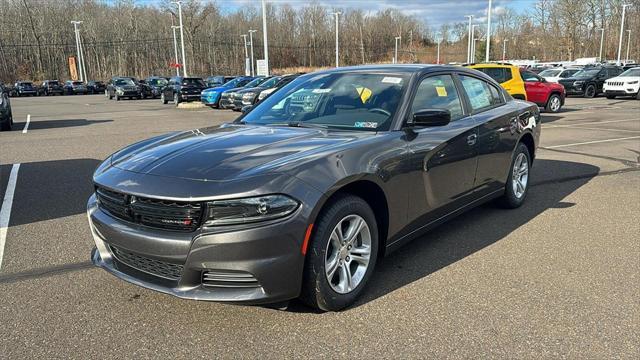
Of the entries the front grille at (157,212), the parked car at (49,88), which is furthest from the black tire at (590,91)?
the parked car at (49,88)

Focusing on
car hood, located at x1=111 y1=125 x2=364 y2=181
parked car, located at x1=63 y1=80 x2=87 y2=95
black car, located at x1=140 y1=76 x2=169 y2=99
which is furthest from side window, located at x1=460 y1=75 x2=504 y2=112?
parked car, located at x1=63 y1=80 x2=87 y2=95

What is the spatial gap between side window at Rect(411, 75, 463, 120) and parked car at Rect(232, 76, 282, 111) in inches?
694

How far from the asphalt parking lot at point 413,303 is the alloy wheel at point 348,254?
0.19 m

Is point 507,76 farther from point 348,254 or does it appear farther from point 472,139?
point 348,254

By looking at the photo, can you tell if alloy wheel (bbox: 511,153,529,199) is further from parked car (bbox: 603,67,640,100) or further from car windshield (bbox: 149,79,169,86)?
car windshield (bbox: 149,79,169,86)

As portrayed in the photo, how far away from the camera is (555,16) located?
8062cm

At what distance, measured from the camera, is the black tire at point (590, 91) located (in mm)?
28469

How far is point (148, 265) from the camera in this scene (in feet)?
9.85

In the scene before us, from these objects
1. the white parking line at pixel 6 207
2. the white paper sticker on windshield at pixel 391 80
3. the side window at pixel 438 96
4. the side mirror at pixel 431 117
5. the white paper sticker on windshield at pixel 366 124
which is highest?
the white paper sticker on windshield at pixel 391 80

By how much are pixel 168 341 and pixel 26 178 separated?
6303 mm

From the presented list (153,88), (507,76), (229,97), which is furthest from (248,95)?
(153,88)

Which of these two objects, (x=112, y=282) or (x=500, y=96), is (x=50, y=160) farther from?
(x=500, y=96)

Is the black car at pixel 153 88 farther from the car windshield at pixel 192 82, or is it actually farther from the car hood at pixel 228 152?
the car hood at pixel 228 152

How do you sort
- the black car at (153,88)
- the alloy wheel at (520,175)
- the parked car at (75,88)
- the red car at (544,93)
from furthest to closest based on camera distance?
the parked car at (75,88)
the black car at (153,88)
the red car at (544,93)
the alloy wheel at (520,175)
